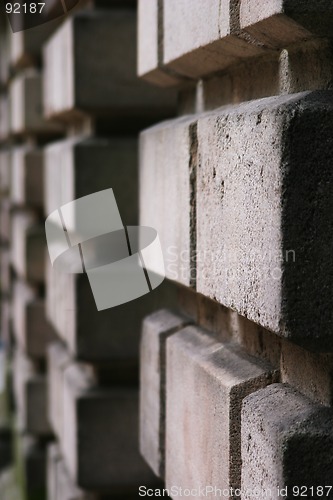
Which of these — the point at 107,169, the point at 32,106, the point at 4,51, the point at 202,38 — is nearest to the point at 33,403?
the point at 32,106

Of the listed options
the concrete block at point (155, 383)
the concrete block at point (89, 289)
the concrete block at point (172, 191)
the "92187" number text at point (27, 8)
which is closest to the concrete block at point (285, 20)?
the concrete block at point (172, 191)

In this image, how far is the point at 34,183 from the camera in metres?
4.46

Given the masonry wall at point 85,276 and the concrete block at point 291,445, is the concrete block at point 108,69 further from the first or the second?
the concrete block at point 291,445

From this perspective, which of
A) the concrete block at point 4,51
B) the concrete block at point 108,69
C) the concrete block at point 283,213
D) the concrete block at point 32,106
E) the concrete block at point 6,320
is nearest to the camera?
the concrete block at point 283,213

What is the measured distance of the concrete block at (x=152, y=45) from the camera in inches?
80.2

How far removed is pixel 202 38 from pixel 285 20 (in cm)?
38

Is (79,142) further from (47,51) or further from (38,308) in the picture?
(38,308)

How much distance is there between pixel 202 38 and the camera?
171cm

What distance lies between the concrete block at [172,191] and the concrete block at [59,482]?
127 cm

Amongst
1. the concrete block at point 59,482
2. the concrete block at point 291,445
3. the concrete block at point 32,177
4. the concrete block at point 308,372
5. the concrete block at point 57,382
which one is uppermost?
the concrete block at point 308,372

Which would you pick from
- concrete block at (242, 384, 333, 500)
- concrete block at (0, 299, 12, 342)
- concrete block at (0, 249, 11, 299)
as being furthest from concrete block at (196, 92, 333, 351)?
concrete block at (0, 249, 11, 299)

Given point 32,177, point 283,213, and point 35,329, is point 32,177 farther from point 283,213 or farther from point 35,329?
point 283,213

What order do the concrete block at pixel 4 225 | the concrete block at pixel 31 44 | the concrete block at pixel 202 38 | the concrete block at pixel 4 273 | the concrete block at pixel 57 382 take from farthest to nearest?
the concrete block at pixel 4 273 < the concrete block at pixel 4 225 < the concrete block at pixel 31 44 < the concrete block at pixel 57 382 < the concrete block at pixel 202 38

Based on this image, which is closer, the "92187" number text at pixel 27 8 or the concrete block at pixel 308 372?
the concrete block at pixel 308 372
